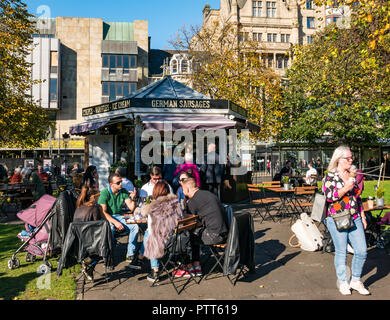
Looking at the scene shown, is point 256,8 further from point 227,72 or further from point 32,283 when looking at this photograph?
point 32,283

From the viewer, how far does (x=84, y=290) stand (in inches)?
191

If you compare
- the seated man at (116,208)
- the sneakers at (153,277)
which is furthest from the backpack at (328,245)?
the seated man at (116,208)

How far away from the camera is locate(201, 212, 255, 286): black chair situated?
475 cm

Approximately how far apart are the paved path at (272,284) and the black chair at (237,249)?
234 mm

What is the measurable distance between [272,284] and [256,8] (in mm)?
50069

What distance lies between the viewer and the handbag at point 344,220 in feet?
13.9

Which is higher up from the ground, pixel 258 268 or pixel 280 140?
pixel 280 140

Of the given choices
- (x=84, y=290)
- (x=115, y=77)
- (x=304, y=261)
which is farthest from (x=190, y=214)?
(x=115, y=77)

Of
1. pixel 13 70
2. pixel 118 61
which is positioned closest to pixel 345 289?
pixel 13 70

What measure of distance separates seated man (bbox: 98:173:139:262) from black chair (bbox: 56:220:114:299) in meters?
0.96

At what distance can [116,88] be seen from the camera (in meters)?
45.3

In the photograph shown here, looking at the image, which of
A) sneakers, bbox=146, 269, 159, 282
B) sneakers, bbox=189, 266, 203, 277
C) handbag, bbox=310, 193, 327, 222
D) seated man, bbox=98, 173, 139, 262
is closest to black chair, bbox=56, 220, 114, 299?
sneakers, bbox=146, 269, 159, 282
